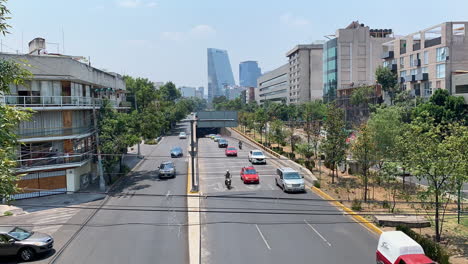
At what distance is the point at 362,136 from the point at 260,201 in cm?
949

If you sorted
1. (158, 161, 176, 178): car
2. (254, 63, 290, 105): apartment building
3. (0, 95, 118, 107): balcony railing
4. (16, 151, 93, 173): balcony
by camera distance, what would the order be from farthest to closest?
1. (254, 63, 290, 105): apartment building
2. (158, 161, 176, 178): car
3. (0, 95, 118, 107): balcony railing
4. (16, 151, 93, 173): balcony

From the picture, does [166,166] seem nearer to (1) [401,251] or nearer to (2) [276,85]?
(1) [401,251]

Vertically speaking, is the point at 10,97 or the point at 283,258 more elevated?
the point at 10,97

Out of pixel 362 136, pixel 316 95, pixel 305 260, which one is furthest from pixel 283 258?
pixel 316 95

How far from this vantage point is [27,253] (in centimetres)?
1839

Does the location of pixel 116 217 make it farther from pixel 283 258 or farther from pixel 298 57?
pixel 298 57

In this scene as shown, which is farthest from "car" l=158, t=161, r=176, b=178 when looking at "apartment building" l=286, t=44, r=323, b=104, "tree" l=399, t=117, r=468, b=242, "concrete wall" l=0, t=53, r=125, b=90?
"apartment building" l=286, t=44, r=323, b=104

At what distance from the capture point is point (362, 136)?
95.2 ft

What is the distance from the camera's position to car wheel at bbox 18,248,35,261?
60.3ft

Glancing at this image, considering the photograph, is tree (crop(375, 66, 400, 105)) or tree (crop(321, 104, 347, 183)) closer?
tree (crop(321, 104, 347, 183))

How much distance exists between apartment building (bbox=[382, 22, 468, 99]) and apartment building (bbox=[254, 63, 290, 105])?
217 ft

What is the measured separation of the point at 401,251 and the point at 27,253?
1714cm

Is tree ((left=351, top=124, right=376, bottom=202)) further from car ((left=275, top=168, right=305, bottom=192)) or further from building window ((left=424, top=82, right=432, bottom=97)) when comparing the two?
building window ((left=424, top=82, right=432, bottom=97))

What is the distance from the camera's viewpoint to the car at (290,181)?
29578 millimetres
